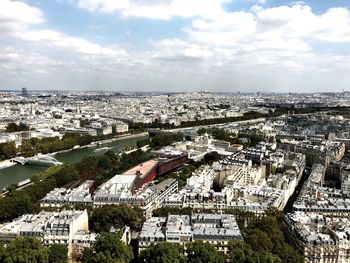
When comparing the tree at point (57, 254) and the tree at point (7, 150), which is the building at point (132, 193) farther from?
the tree at point (7, 150)

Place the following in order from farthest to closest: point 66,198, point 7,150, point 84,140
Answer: point 84,140, point 7,150, point 66,198

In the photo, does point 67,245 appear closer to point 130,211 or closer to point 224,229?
point 130,211

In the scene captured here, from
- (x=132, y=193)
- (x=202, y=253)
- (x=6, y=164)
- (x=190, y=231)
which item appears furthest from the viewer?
(x=6, y=164)

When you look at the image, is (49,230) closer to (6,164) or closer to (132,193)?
(132,193)

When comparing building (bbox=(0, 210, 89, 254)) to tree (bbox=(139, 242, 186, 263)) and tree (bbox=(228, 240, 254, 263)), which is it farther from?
tree (bbox=(228, 240, 254, 263))

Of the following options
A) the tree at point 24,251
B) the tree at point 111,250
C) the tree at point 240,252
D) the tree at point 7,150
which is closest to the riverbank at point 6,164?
the tree at point 7,150

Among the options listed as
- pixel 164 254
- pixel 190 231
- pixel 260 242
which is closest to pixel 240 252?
pixel 260 242
